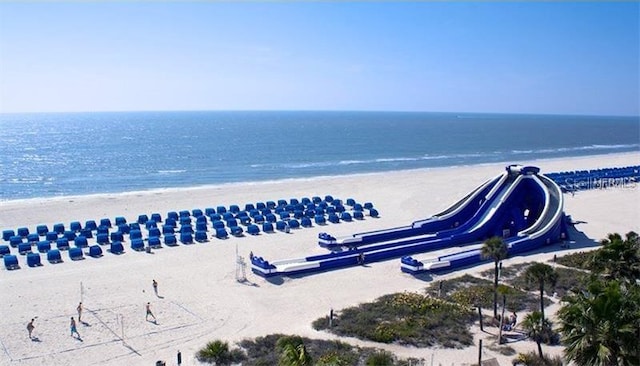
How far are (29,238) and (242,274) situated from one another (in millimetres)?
14399

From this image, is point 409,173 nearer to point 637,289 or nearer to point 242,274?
point 242,274

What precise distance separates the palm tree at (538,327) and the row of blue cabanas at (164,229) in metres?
19.8

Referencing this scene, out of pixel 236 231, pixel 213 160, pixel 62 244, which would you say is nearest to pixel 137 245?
pixel 62 244

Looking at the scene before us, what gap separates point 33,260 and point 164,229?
7.89m

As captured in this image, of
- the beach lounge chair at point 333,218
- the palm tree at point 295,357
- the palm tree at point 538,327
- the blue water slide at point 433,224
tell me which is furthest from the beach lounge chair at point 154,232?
the palm tree at point 295,357

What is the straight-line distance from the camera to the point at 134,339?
1939cm

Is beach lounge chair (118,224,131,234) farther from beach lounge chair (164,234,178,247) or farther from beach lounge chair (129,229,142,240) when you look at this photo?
beach lounge chair (164,234,178,247)

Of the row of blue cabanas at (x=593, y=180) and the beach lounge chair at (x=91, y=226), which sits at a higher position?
the row of blue cabanas at (x=593, y=180)

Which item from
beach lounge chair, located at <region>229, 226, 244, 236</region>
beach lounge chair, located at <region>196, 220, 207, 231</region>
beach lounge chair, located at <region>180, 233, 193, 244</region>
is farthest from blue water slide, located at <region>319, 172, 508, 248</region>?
beach lounge chair, located at <region>196, 220, 207, 231</region>

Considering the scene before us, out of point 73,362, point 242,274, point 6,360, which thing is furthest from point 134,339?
point 242,274

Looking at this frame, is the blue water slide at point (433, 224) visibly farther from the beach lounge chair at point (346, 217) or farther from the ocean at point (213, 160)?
the ocean at point (213, 160)

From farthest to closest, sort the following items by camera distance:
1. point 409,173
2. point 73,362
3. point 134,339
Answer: point 409,173 < point 134,339 < point 73,362

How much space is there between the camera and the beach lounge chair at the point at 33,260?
28.2 meters

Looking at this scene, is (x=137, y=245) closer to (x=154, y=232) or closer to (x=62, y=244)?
(x=154, y=232)
